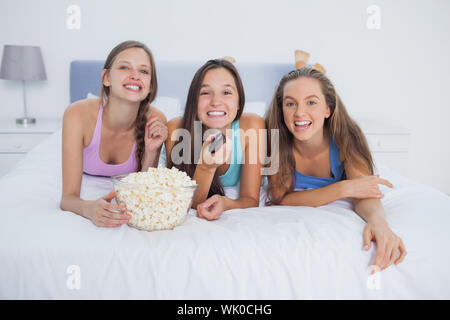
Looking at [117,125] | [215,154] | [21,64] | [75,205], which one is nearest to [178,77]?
[21,64]

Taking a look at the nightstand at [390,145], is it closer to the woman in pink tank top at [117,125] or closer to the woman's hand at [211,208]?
the woman in pink tank top at [117,125]

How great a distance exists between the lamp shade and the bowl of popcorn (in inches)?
80.5

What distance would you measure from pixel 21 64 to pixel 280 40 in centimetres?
189

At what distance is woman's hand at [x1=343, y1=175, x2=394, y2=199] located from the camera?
1324mm

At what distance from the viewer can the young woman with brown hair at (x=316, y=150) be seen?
137cm

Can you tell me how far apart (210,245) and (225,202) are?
314 mm

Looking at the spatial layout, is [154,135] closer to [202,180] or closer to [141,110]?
[141,110]

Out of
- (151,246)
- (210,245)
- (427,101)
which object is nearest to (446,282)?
(210,245)

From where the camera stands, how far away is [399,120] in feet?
10.8

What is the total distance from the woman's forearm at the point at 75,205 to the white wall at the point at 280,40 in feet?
6.35

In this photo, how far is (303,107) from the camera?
1481 mm
